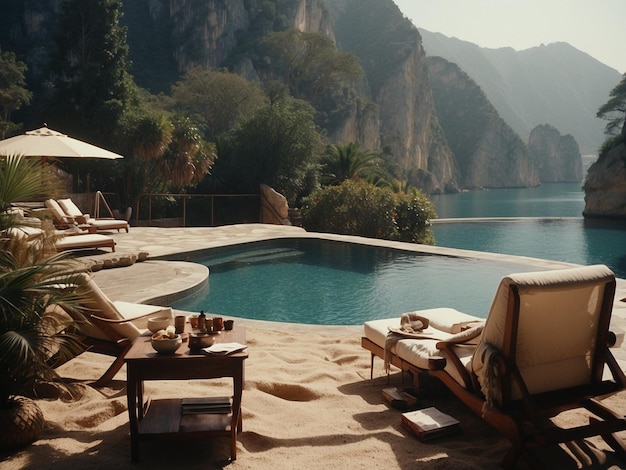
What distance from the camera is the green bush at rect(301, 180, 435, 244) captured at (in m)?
16.1

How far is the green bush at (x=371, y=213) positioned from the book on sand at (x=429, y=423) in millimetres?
12781

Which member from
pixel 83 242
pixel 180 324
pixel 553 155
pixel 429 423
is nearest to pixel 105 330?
pixel 180 324

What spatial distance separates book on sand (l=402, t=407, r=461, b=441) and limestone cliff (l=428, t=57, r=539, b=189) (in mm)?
109045

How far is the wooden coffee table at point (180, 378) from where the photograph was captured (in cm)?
286

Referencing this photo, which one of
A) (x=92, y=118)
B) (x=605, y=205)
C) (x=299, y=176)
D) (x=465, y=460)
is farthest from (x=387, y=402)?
(x=605, y=205)

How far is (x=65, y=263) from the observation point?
322 centimetres

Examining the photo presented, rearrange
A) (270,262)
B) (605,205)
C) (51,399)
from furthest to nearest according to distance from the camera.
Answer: (605,205)
(270,262)
(51,399)

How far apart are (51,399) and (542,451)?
3111mm

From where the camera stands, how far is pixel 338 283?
9641 millimetres

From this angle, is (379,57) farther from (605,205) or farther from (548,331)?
(548,331)

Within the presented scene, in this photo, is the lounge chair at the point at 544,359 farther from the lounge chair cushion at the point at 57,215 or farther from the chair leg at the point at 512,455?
the lounge chair cushion at the point at 57,215

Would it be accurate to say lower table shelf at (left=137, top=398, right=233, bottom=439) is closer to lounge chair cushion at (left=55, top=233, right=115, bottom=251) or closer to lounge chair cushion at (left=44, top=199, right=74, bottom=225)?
lounge chair cushion at (left=55, top=233, right=115, bottom=251)

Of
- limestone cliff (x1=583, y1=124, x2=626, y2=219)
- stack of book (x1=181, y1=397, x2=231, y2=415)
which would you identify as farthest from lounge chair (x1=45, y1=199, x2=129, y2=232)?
limestone cliff (x1=583, y1=124, x2=626, y2=219)

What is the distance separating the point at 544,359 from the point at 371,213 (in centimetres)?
1324
